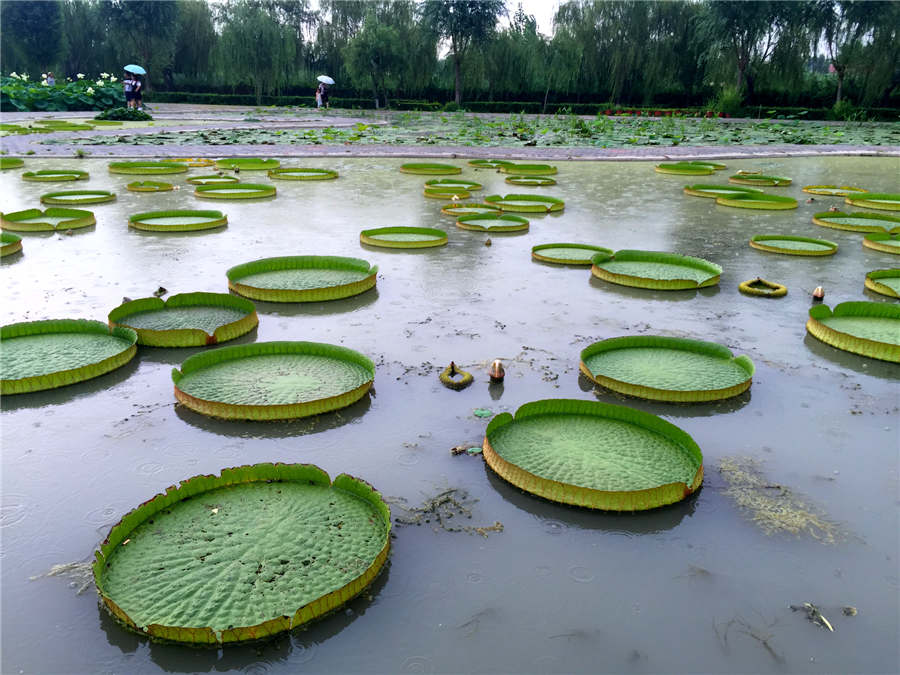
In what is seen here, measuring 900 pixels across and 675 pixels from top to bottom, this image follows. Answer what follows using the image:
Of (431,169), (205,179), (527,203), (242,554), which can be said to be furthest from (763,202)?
(242,554)

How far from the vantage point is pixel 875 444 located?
3.07 metres

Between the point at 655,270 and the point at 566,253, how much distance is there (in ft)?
2.89

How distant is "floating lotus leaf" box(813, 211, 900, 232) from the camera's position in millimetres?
7484

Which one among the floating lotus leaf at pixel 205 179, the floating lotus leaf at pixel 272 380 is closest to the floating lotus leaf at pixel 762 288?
the floating lotus leaf at pixel 272 380

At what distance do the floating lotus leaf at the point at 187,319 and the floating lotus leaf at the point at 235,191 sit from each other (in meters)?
4.57

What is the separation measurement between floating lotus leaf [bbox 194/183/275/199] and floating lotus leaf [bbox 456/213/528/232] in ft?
10.4

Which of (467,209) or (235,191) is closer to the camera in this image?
(467,209)

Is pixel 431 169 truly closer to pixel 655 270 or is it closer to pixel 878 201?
pixel 655 270

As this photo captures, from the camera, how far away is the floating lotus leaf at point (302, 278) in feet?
16.1

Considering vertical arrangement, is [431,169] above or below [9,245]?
above

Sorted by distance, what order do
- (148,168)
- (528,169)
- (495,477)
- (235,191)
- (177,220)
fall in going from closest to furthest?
1. (495,477)
2. (177,220)
3. (235,191)
4. (148,168)
5. (528,169)

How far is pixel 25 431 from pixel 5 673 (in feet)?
5.21

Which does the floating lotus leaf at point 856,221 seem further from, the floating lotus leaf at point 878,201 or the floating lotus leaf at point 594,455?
the floating lotus leaf at point 594,455

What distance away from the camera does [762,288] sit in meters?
5.34
